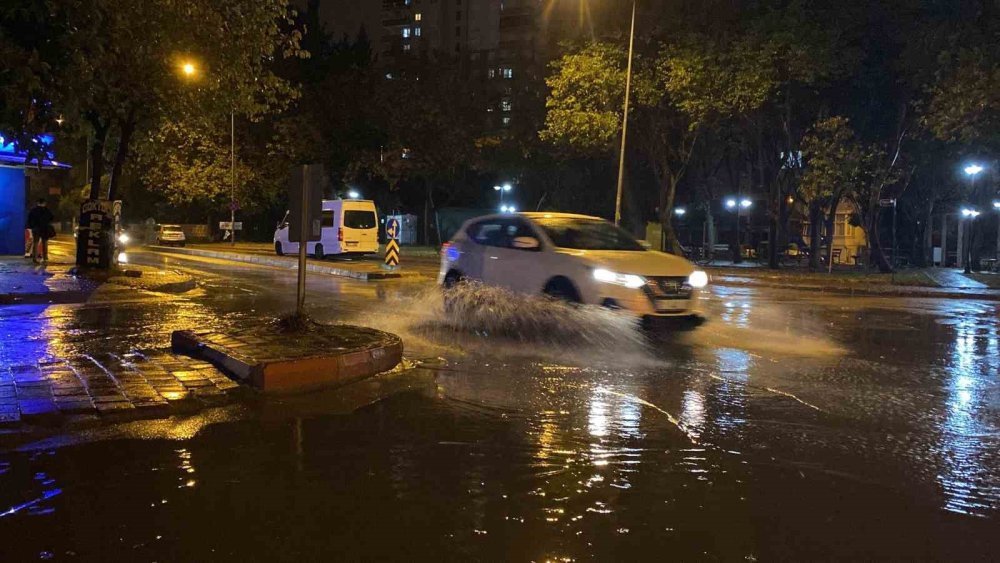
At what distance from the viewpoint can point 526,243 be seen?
500 inches

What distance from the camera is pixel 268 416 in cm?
674

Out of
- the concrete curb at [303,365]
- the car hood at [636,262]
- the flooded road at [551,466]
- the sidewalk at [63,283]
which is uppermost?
the car hood at [636,262]

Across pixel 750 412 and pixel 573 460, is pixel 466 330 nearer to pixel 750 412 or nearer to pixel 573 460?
pixel 750 412

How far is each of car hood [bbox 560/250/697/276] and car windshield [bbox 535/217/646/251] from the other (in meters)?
0.41

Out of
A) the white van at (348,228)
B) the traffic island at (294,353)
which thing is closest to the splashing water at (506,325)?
the traffic island at (294,353)

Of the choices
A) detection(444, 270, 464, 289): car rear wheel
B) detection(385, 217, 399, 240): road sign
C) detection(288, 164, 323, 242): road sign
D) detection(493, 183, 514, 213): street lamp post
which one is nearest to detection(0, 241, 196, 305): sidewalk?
detection(385, 217, 399, 240): road sign

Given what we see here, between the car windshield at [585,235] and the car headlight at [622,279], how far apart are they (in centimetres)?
106

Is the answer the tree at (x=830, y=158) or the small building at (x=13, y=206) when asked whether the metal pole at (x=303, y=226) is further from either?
the tree at (x=830, y=158)

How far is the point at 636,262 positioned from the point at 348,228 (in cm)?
2019

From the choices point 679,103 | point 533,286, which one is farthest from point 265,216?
point 533,286

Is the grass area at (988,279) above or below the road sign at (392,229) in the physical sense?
below

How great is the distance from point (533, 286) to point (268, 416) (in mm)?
6475

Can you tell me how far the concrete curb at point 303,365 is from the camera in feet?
25.3

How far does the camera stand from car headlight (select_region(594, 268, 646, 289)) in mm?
11406
